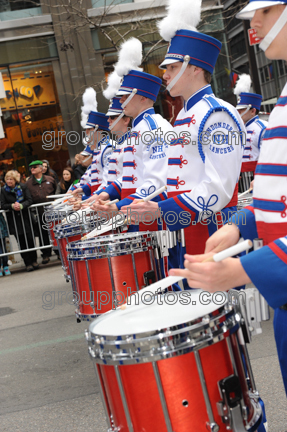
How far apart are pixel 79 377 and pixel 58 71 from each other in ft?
36.8

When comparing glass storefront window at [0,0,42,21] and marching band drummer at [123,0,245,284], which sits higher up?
glass storefront window at [0,0,42,21]

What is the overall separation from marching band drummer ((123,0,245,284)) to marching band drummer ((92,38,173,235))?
60cm

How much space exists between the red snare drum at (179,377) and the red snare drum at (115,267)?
5.22ft

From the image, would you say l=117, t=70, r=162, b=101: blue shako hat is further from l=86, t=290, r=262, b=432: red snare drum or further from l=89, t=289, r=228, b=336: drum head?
l=86, t=290, r=262, b=432: red snare drum

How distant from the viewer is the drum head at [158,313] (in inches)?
68.6

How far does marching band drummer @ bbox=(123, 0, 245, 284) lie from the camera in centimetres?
256

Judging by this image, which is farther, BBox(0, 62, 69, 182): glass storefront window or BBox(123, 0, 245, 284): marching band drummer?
BBox(0, 62, 69, 182): glass storefront window

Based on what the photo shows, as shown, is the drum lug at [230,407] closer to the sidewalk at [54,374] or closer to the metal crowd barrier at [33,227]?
the sidewalk at [54,374]

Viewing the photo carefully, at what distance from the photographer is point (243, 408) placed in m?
1.68

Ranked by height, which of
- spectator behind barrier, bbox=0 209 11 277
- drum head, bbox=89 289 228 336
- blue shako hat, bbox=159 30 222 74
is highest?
blue shako hat, bbox=159 30 222 74

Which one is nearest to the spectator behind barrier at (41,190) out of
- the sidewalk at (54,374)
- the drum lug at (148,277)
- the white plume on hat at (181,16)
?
the sidewalk at (54,374)

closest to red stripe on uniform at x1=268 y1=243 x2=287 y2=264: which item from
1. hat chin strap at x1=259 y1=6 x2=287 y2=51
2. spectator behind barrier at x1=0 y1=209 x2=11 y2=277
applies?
hat chin strap at x1=259 y1=6 x2=287 y2=51

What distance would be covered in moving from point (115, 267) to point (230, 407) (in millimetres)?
1794

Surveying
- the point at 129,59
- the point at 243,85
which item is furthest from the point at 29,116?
the point at 129,59
